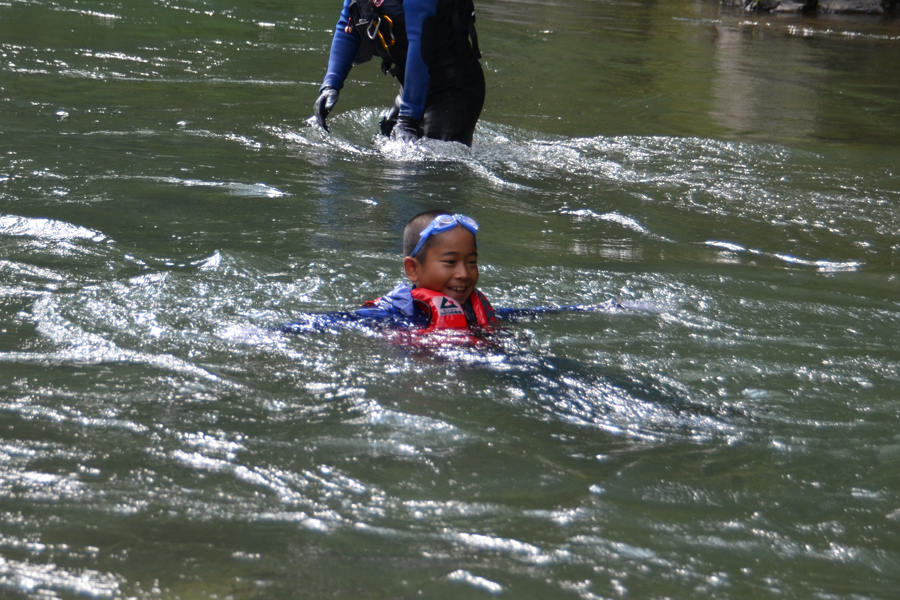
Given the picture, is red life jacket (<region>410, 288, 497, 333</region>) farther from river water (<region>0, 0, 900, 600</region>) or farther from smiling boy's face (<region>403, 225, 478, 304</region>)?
river water (<region>0, 0, 900, 600</region>)

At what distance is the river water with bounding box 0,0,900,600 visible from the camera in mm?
2738

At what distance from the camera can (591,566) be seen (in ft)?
8.91

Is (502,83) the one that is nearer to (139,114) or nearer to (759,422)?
(139,114)

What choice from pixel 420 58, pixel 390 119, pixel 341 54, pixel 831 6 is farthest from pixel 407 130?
pixel 831 6

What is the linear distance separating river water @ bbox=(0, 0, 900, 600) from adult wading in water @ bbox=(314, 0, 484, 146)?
0.92 ft

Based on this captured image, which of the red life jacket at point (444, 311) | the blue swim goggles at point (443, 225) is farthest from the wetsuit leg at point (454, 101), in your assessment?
the red life jacket at point (444, 311)

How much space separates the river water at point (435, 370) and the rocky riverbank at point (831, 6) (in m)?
20.5

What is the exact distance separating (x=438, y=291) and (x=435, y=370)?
0.62 metres

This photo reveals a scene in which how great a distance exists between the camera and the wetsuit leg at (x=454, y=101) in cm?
766

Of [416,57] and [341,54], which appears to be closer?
[416,57]

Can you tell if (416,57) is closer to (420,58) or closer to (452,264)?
(420,58)

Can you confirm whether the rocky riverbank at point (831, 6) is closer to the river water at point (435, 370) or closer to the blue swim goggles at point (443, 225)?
the river water at point (435, 370)

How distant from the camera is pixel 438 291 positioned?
15.1ft

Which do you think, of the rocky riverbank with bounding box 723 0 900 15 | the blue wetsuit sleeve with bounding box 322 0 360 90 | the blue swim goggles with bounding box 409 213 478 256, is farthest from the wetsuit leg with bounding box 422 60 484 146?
the rocky riverbank with bounding box 723 0 900 15
